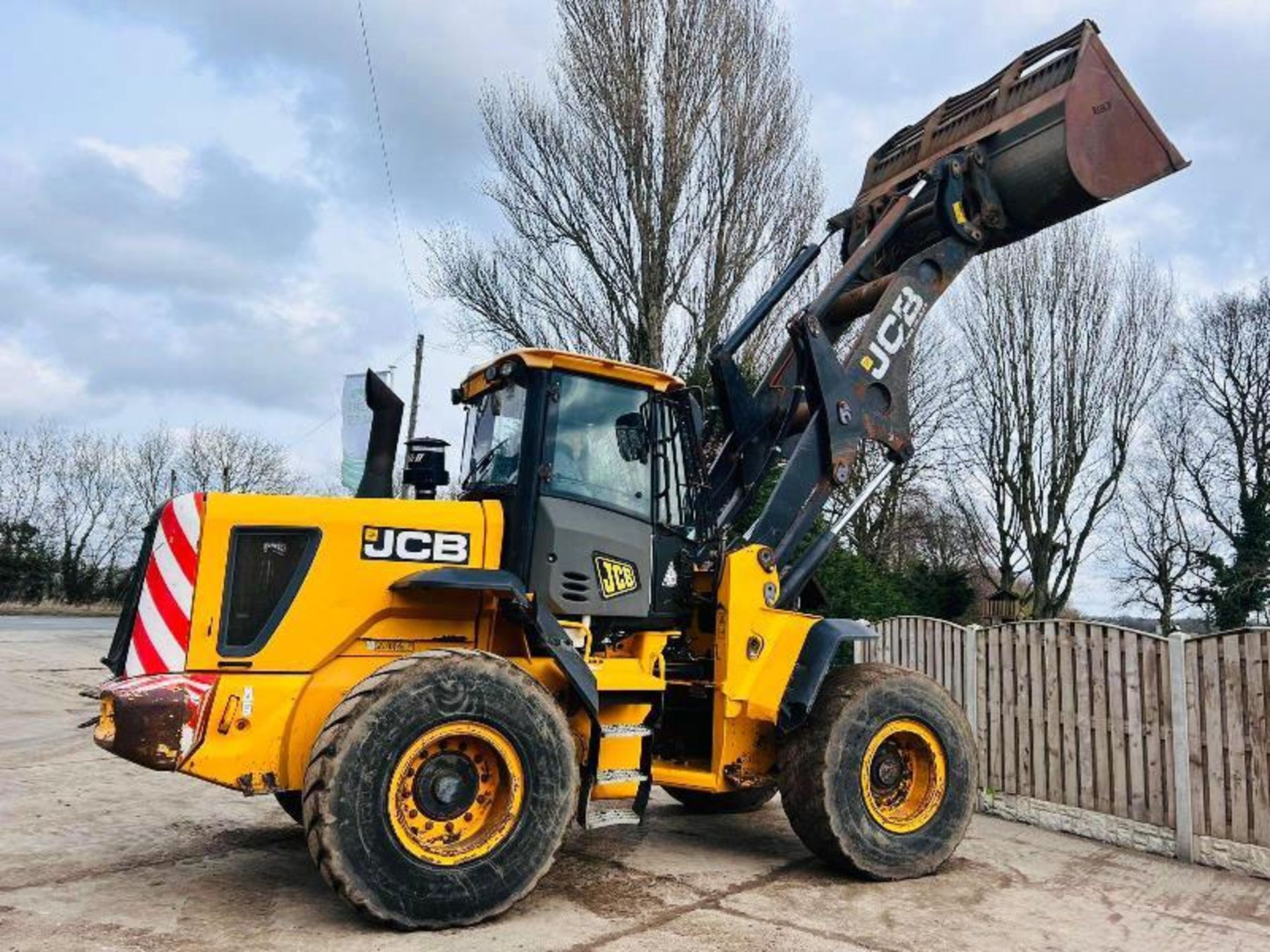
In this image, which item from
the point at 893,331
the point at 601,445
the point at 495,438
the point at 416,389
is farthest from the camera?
the point at 416,389

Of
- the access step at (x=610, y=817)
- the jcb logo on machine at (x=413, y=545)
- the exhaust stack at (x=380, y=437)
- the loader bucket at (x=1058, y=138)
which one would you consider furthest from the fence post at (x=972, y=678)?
the exhaust stack at (x=380, y=437)

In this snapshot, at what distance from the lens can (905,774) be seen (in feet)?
19.7

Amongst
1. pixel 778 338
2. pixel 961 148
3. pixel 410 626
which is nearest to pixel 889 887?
pixel 410 626

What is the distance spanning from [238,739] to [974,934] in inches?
137

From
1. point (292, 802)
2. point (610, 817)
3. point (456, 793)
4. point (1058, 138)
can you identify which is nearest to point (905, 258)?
point (1058, 138)

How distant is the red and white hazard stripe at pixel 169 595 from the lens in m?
4.73

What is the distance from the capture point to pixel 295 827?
653cm

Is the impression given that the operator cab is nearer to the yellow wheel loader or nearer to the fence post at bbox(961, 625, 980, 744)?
the yellow wheel loader

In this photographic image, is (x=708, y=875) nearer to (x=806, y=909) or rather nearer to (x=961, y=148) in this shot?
(x=806, y=909)

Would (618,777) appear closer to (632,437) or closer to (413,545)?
(413,545)

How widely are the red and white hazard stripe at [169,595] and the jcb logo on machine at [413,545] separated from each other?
2.61 feet

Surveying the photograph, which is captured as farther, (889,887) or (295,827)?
(295,827)

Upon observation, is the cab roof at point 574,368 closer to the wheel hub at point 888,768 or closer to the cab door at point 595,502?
the cab door at point 595,502

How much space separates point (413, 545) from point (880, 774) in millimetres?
2998
